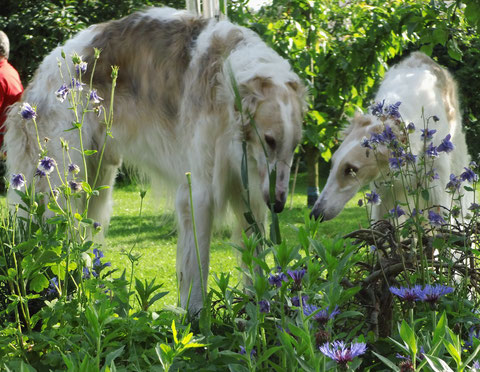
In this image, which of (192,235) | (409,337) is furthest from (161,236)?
(409,337)

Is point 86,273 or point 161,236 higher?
point 86,273

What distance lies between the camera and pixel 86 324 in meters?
1.81

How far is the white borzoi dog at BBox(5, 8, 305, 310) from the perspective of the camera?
10.3ft

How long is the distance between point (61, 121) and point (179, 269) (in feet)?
3.31

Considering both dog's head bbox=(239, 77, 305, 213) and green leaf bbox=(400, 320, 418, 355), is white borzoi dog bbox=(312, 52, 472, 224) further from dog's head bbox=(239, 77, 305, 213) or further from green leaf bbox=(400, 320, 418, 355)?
green leaf bbox=(400, 320, 418, 355)

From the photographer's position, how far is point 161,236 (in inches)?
283

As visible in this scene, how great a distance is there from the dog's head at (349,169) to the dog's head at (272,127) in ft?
2.32

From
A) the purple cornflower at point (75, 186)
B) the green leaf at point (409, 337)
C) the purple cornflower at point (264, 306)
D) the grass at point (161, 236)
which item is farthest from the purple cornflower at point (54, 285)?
the grass at point (161, 236)

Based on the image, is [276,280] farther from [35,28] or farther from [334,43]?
[35,28]

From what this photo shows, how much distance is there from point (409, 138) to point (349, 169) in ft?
1.37

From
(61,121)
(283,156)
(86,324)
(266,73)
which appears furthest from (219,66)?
(86,324)

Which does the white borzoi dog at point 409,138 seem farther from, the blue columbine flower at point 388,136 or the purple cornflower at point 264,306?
the purple cornflower at point 264,306

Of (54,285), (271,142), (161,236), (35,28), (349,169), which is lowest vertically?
(161,236)

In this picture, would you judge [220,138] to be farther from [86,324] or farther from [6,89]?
[6,89]
